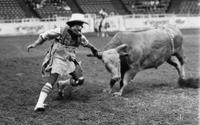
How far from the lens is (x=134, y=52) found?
586cm

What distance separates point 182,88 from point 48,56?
8.32ft

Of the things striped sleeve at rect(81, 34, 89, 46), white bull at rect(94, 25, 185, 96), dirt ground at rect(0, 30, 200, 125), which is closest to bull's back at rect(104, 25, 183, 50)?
white bull at rect(94, 25, 185, 96)

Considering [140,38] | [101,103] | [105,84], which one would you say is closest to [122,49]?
[140,38]

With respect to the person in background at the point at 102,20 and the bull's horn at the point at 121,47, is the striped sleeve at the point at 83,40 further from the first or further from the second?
the person in background at the point at 102,20

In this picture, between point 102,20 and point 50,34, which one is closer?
point 50,34

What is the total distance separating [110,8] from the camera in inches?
898

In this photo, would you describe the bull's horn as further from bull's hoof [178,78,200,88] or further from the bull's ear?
bull's hoof [178,78,200,88]

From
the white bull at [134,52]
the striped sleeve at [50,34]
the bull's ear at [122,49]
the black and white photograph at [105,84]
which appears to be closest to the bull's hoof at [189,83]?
the black and white photograph at [105,84]

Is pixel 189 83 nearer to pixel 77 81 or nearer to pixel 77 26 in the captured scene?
pixel 77 81

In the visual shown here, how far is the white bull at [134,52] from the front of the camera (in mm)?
5625

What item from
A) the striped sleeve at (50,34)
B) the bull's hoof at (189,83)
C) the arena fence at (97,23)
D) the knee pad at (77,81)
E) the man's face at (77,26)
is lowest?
the bull's hoof at (189,83)

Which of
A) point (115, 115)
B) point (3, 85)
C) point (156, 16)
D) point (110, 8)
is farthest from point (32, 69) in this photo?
point (156, 16)

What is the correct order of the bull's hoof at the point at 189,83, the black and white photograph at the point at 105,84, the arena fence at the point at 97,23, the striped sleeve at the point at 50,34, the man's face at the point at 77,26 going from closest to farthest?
1. the black and white photograph at the point at 105,84
2. the striped sleeve at the point at 50,34
3. the man's face at the point at 77,26
4. the bull's hoof at the point at 189,83
5. the arena fence at the point at 97,23

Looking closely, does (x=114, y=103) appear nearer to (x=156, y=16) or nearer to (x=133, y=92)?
(x=133, y=92)
